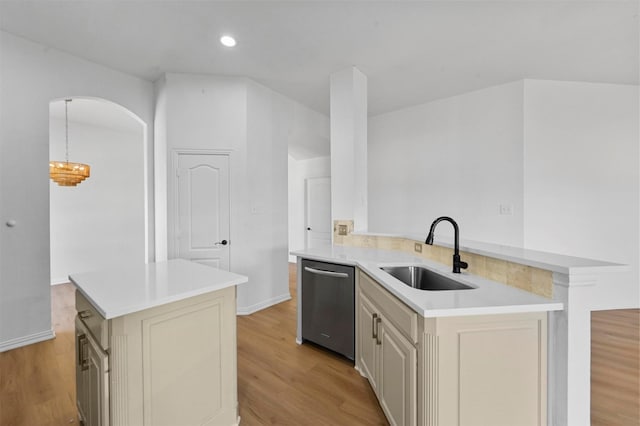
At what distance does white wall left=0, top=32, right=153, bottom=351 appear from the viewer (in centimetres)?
257

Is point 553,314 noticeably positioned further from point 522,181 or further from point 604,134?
point 604,134

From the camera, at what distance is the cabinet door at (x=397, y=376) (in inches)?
Answer: 51.4

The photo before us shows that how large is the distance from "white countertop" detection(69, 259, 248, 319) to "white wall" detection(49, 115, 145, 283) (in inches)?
153

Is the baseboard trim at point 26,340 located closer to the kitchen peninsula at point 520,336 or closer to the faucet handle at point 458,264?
the kitchen peninsula at point 520,336

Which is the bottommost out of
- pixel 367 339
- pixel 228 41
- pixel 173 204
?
pixel 367 339

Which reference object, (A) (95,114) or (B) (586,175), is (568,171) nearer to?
(B) (586,175)

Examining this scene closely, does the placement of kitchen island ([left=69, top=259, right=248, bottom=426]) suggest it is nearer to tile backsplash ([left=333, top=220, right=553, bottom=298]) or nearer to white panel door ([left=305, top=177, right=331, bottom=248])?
tile backsplash ([left=333, top=220, right=553, bottom=298])

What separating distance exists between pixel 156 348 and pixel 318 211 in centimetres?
468

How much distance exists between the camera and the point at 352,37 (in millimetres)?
2611

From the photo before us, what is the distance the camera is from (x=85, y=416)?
150cm

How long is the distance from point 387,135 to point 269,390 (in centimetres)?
409

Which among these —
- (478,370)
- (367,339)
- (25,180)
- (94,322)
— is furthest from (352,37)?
(25,180)

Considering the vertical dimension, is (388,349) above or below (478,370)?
below

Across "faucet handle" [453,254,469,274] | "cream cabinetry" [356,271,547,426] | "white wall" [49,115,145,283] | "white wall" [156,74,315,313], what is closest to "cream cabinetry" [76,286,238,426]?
"cream cabinetry" [356,271,547,426]
